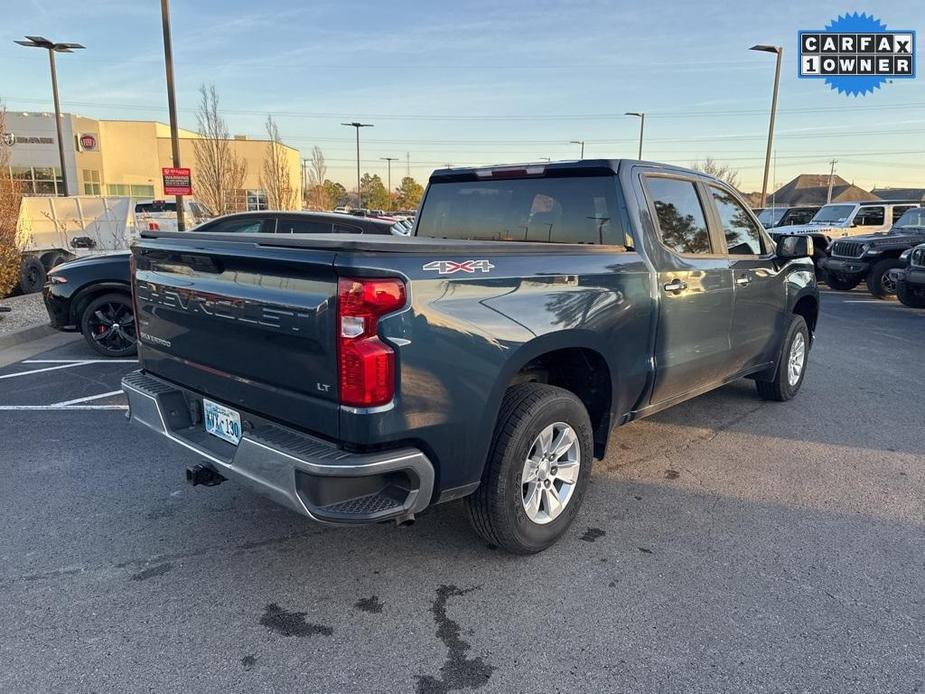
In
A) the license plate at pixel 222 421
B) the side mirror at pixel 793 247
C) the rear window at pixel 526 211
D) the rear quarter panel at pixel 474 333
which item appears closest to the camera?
the rear quarter panel at pixel 474 333

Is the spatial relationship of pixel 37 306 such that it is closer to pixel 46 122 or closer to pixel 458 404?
pixel 458 404

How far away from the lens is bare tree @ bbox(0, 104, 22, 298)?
10461mm

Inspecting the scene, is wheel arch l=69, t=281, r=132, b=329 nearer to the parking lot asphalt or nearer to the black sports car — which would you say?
the black sports car

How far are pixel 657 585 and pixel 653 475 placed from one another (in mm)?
1401

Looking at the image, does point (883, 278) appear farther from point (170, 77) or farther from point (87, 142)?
→ point (87, 142)

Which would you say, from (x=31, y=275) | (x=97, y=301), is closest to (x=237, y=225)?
(x=97, y=301)

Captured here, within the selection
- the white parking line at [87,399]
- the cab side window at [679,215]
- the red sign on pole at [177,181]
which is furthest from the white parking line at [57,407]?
the red sign on pole at [177,181]

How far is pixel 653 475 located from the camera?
446 cm

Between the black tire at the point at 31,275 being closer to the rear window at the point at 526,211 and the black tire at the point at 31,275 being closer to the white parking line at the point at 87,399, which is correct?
the white parking line at the point at 87,399

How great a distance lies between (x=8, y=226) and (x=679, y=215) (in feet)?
34.8

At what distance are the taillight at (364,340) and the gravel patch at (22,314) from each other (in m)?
7.91

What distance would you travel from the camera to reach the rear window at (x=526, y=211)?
393cm

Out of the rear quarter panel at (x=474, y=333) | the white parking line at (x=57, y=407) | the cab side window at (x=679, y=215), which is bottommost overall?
the white parking line at (x=57, y=407)

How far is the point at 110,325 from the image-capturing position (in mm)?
7461
